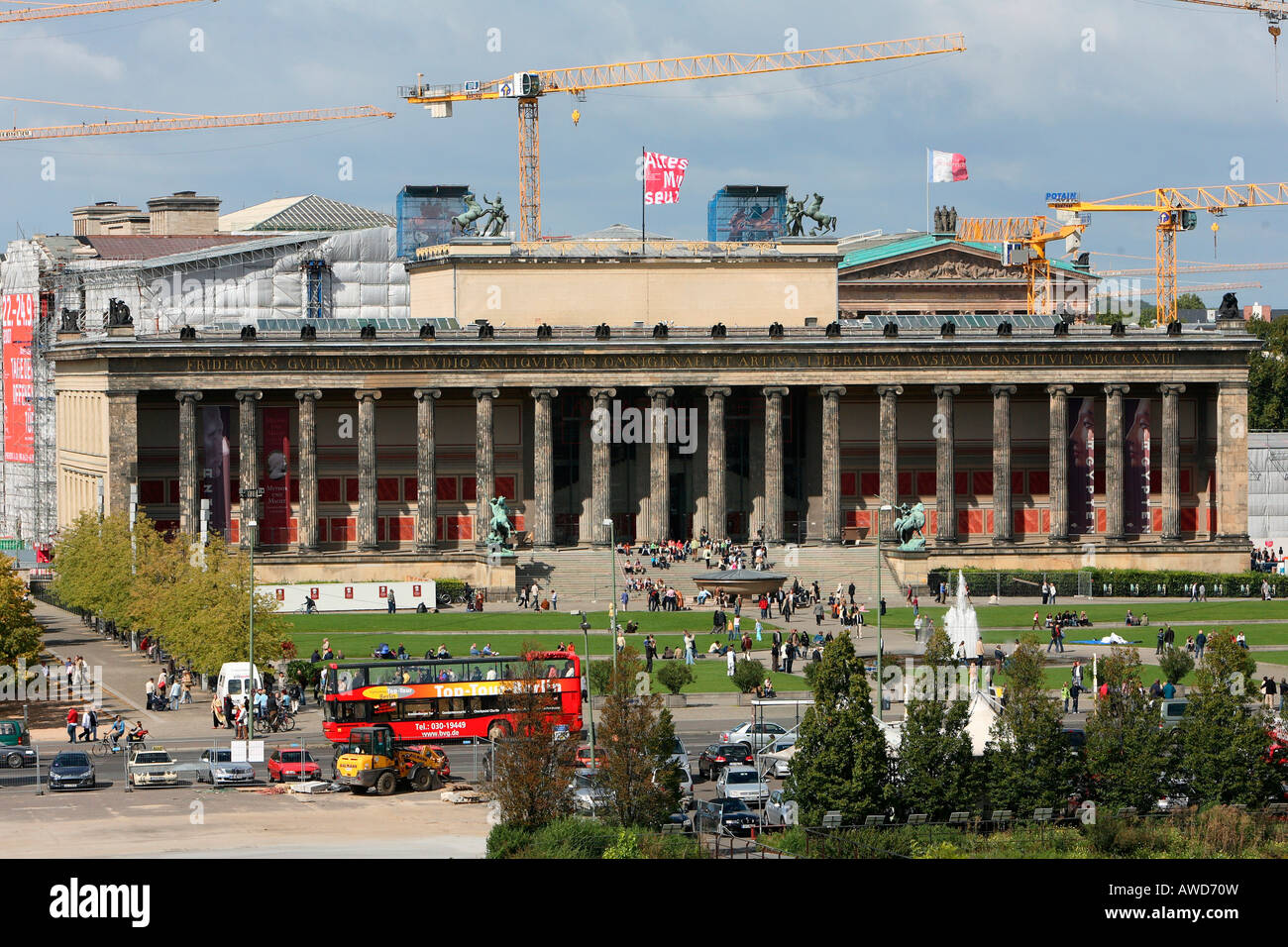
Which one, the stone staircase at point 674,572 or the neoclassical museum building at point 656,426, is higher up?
the neoclassical museum building at point 656,426

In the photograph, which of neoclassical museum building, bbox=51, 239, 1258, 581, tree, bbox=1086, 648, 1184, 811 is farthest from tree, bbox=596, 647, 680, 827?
neoclassical museum building, bbox=51, 239, 1258, 581

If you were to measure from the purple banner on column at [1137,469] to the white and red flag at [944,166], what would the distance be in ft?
180

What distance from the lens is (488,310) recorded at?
142 meters

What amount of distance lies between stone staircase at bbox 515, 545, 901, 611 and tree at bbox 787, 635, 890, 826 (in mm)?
58842

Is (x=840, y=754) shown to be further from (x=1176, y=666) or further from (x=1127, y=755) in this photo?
(x=1176, y=666)

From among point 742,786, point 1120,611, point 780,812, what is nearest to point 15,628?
point 742,786

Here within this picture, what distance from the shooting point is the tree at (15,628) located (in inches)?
3501

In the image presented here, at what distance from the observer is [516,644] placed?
330 feet

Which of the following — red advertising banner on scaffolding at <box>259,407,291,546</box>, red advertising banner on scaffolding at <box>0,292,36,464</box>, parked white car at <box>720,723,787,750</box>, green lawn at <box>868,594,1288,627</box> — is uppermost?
red advertising banner on scaffolding at <box>0,292,36,464</box>

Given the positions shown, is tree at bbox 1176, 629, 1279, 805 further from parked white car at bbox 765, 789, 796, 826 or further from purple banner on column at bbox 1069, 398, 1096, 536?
purple banner on column at bbox 1069, 398, 1096, 536

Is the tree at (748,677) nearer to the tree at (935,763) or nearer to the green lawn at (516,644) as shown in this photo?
the green lawn at (516,644)

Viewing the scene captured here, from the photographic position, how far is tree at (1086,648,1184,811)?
6197 centimetres

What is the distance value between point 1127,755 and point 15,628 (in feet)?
162

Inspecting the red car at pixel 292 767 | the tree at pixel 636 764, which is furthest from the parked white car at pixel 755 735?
the tree at pixel 636 764
